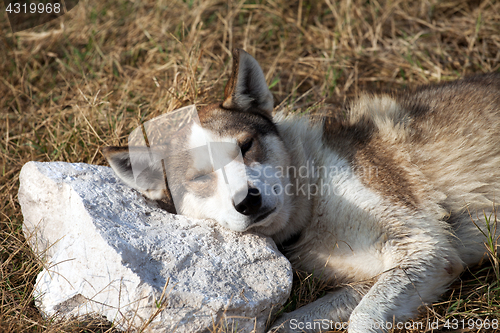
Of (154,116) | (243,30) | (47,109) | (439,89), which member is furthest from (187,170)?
(243,30)

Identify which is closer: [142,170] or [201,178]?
[201,178]

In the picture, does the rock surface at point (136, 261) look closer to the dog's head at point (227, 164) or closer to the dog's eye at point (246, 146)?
the dog's head at point (227, 164)

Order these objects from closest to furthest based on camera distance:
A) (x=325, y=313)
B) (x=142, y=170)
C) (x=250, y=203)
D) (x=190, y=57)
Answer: (x=250, y=203)
(x=325, y=313)
(x=142, y=170)
(x=190, y=57)

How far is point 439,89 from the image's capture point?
3.31 metres

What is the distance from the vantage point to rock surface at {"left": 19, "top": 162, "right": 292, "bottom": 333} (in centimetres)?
238

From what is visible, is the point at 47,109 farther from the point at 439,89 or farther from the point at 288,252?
the point at 439,89

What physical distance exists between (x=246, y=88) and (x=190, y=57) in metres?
1.54

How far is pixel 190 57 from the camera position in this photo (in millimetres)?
4477

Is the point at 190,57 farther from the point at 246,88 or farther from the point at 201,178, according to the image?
the point at 201,178

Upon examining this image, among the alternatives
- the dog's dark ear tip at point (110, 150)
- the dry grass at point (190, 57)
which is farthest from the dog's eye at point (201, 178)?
the dry grass at point (190, 57)

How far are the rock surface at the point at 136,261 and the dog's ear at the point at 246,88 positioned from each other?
951 mm

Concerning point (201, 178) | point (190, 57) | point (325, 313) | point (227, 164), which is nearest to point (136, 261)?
point (201, 178)

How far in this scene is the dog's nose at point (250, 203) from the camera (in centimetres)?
262

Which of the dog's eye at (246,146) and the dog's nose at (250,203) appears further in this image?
the dog's eye at (246,146)
